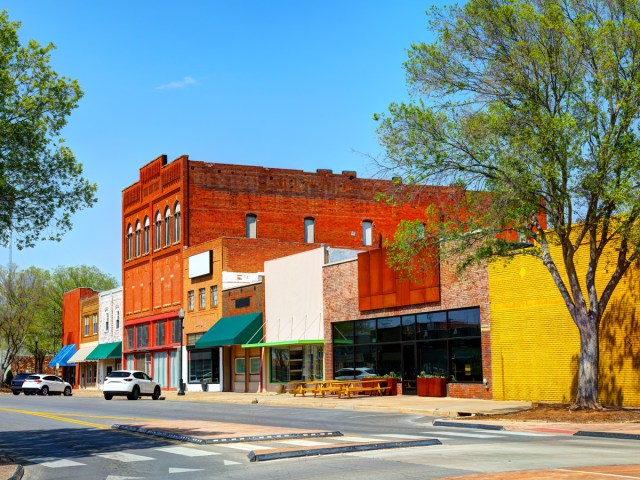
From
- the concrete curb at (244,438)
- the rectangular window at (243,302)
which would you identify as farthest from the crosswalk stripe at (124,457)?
the rectangular window at (243,302)

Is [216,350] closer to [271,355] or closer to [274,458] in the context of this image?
[271,355]

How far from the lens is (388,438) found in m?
18.7

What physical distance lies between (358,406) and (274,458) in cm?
1824

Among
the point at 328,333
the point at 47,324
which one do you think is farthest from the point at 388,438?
the point at 47,324

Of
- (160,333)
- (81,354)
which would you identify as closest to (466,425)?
(160,333)

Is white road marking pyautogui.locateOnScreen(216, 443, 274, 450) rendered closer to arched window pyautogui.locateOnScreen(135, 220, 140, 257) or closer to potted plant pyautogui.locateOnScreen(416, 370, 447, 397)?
potted plant pyautogui.locateOnScreen(416, 370, 447, 397)

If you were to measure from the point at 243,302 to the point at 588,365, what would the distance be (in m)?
30.6

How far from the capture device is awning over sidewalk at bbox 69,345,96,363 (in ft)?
261

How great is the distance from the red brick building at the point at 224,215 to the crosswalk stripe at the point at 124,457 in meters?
44.4

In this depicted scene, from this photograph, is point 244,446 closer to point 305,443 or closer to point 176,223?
point 305,443

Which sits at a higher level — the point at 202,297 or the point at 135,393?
the point at 202,297

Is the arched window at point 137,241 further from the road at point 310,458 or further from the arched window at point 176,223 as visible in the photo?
the road at point 310,458

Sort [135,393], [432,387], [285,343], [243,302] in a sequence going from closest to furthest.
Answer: [432,387]
[135,393]
[285,343]
[243,302]

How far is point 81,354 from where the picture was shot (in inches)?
3199
